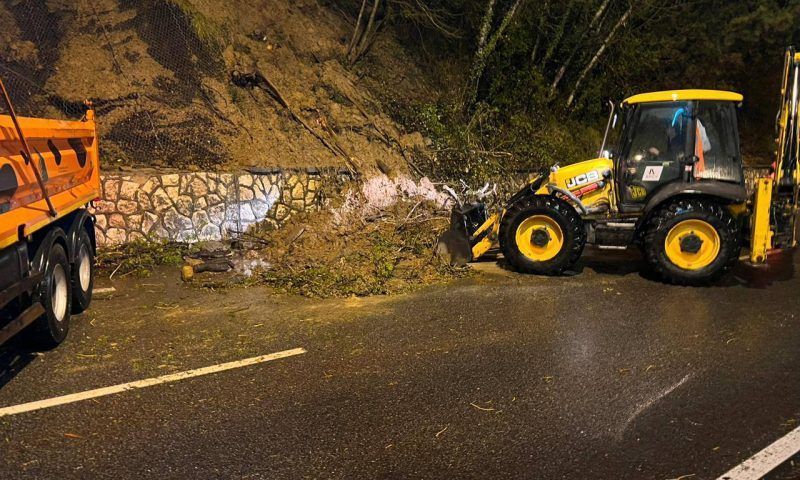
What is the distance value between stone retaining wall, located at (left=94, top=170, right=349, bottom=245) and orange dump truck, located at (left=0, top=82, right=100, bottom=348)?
2.25m

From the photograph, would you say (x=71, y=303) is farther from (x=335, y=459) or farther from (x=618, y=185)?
(x=618, y=185)

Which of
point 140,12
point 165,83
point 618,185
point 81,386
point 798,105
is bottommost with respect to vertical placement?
point 81,386

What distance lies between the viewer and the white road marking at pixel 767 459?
11.9ft

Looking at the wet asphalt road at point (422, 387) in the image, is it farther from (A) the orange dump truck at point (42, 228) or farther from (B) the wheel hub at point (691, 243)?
(B) the wheel hub at point (691, 243)

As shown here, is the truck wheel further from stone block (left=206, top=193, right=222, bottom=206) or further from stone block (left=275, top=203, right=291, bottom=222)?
stone block (left=275, top=203, right=291, bottom=222)

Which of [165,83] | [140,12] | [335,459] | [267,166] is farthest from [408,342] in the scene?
[140,12]

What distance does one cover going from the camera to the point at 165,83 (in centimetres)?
1166

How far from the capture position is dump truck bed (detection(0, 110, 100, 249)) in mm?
4961

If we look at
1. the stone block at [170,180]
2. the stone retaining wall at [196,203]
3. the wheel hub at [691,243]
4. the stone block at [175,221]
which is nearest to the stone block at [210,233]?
the stone retaining wall at [196,203]

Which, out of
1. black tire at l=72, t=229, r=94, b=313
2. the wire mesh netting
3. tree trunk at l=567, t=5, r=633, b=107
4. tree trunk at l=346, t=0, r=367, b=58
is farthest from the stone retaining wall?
tree trunk at l=567, t=5, r=633, b=107

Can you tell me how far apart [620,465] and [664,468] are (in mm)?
251

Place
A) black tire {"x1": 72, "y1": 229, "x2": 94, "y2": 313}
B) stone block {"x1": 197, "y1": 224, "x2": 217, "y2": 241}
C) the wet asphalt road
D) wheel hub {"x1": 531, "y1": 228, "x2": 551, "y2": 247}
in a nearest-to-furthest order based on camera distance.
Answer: the wet asphalt road
black tire {"x1": 72, "y1": 229, "x2": 94, "y2": 313}
wheel hub {"x1": 531, "y1": 228, "x2": 551, "y2": 247}
stone block {"x1": 197, "y1": 224, "x2": 217, "y2": 241}

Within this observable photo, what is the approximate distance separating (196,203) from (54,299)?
4344 mm

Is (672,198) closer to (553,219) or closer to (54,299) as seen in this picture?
(553,219)
